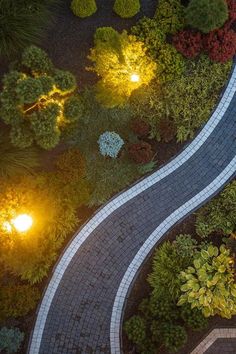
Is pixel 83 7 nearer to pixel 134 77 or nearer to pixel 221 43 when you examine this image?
pixel 134 77

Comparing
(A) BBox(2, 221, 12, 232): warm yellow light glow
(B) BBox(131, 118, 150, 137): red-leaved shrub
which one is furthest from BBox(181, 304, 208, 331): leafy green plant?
(A) BBox(2, 221, 12, 232): warm yellow light glow

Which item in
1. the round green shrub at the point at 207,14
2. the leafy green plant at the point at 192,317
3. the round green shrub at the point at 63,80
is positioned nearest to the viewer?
the round green shrub at the point at 63,80

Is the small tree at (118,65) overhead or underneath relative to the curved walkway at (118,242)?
overhead

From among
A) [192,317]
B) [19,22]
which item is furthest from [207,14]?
[192,317]

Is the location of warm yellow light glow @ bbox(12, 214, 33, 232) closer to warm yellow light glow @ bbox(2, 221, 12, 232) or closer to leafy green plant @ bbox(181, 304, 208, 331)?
warm yellow light glow @ bbox(2, 221, 12, 232)

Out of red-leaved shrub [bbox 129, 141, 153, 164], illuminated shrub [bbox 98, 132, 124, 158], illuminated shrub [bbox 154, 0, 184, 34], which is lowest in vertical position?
red-leaved shrub [bbox 129, 141, 153, 164]

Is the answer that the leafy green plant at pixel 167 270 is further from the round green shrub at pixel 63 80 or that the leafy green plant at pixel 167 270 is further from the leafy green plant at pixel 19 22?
the leafy green plant at pixel 19 22

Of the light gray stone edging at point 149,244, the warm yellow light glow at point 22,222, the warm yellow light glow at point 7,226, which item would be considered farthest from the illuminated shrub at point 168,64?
the warm yellow light glow at point 7,226
